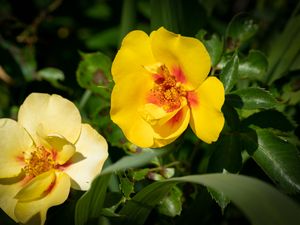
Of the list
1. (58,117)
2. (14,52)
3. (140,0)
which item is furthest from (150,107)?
(140,0)

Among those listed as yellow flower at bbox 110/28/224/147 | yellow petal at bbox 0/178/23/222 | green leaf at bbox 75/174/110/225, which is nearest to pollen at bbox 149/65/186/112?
yellow flower at bbox 110/28/224/147

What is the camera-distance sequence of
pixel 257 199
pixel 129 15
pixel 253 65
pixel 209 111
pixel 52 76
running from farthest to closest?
pixel 52 76, pixel 129 15, pixel 253 65, pixel 209 111, pixel 257 199

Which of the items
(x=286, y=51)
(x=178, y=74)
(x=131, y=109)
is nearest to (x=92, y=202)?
(x=131, y=109)

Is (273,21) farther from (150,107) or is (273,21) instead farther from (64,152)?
(64,152)

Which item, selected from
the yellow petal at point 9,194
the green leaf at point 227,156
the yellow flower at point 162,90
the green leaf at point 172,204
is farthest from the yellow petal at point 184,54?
the yellow petal at point 9,194

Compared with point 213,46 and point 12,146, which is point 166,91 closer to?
point 213,46

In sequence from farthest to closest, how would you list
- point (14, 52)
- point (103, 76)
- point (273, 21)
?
point (273, 21) < point (14, 52) < point (103, 76)

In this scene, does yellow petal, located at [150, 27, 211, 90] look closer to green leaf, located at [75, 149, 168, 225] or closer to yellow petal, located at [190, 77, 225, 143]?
yellow petal, located at [190, 77, 225, 143]
